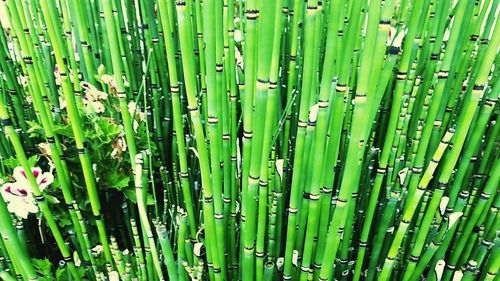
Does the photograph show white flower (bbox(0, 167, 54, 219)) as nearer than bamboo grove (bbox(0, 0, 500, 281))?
No

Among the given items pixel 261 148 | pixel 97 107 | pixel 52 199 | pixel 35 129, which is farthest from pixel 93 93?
pixel 261 148

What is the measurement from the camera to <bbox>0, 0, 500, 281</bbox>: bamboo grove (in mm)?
707

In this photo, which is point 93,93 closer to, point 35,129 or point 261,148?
point 35,129

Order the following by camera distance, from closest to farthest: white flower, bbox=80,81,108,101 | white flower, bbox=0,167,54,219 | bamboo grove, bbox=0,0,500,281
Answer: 1. bamboo grove, bbox=0,0,500,281
2. white flower, bbox=0,167,54,219
3. white flower, bbox=80,81,108,101

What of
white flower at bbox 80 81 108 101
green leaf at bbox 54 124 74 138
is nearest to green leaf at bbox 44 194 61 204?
green leaf at bbox 54 124 74 138

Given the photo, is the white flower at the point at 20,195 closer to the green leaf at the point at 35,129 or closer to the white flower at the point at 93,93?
the green leaf at the point at 35,129

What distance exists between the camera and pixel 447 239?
38.7 inches

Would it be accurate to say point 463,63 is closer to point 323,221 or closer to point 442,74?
point 442,74

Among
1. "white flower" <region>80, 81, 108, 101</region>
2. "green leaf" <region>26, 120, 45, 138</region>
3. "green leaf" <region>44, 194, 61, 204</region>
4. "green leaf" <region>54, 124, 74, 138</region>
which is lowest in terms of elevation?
"green leaf" <region>44, 194, 61, 204</region>

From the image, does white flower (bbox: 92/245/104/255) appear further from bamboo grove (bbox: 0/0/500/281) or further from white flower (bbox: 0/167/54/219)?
white flower (bbox: 0/167/54/219)

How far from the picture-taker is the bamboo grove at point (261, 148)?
2.32ft

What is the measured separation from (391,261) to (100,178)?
68cm

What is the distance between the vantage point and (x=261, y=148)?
2.36 ft

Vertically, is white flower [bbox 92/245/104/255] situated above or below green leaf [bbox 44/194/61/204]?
below
